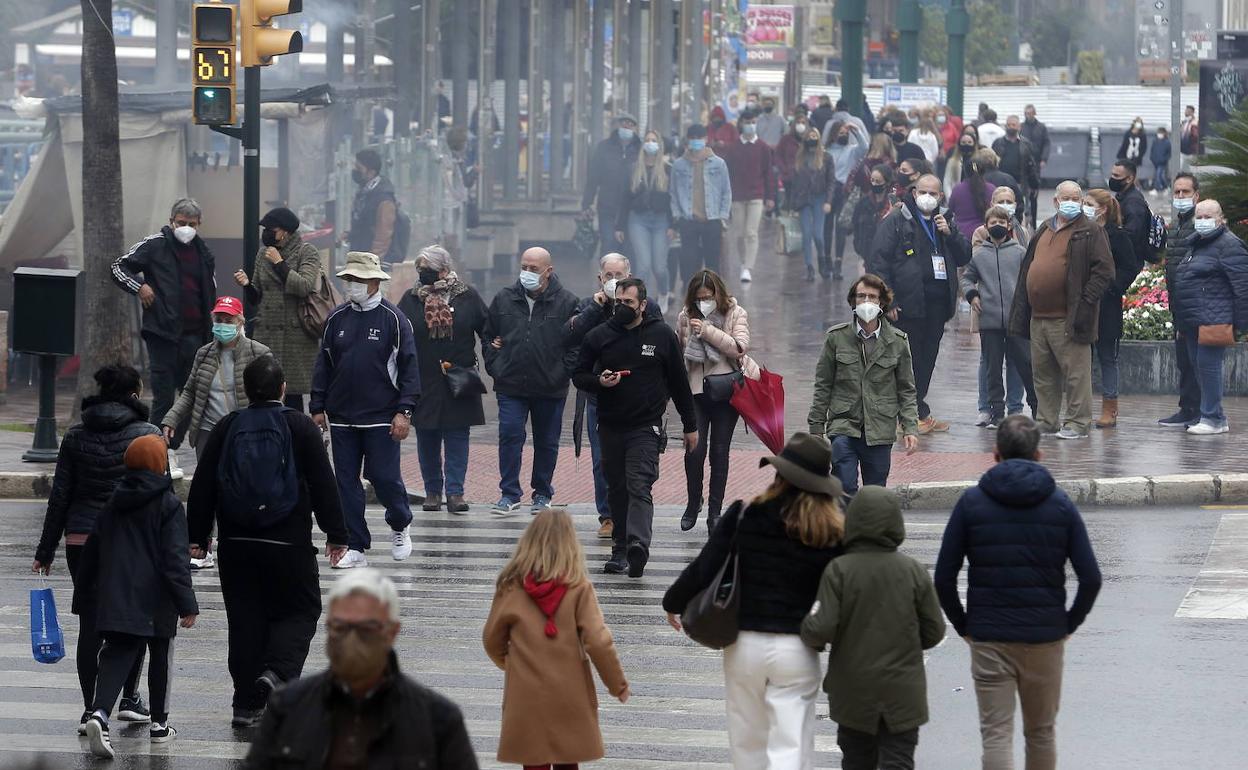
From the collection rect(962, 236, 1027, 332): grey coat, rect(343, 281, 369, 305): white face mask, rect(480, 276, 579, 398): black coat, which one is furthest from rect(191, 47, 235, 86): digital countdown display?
rect(962, 236, 1027, 332): grey coat

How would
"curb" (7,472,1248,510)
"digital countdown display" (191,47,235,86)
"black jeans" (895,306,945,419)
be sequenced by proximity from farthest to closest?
"black jeans" (895,306,945,419) < "digital countdown display" (191,47,235,86) < "curb" (7,472,1248,510)

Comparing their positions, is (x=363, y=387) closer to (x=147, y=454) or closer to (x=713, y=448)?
(x=713, y=448)

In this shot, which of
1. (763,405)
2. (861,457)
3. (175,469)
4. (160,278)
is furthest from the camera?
(160,278)

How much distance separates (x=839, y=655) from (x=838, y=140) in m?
23.2

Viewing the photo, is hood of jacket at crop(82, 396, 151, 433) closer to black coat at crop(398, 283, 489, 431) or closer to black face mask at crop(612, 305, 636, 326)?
black face mask at crop(612, 305, 636, 326)

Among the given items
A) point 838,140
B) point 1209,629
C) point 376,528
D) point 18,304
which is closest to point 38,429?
point 18,304

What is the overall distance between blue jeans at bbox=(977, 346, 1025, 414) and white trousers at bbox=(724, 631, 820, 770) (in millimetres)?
9965

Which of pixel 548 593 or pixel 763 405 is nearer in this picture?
pixel 548 593

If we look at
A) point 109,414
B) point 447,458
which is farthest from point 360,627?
point 447,458

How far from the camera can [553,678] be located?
22.4ft

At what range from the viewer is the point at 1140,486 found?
1390 cm

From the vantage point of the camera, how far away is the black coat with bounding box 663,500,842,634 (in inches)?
268

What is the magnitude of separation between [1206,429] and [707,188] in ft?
32.3

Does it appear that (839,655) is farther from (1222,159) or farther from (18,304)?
(1222,159)
